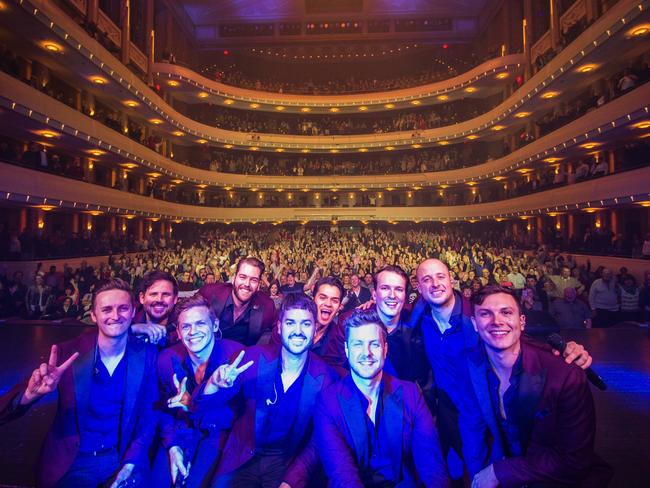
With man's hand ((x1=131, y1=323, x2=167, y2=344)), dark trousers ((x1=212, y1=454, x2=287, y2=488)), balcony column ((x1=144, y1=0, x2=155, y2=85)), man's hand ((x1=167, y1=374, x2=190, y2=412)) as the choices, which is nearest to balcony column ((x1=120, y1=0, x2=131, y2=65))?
balcony column ((x1=144, y1=0, x2=155, y2=85))

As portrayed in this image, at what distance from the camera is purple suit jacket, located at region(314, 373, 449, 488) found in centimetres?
234

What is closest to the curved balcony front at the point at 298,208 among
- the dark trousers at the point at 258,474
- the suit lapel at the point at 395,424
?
the dark trousers at the point at 258,474

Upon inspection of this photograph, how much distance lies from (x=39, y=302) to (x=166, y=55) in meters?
20.3

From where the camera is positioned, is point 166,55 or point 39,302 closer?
point 39,302

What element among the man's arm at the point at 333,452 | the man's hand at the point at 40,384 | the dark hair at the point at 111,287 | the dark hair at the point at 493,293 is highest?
the dark hair at the point at 111,287

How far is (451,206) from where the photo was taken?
27469 millimetres

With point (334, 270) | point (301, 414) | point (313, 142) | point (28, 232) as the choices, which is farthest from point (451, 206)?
point (301, 414)

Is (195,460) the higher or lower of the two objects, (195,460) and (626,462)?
the higher

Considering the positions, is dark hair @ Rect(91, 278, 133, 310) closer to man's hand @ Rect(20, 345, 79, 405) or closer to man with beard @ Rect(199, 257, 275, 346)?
man's hand @ Rect(20, 345, 79, 405)

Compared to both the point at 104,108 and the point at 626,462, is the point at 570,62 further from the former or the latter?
the point at 104,108

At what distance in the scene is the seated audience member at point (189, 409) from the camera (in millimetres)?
2662

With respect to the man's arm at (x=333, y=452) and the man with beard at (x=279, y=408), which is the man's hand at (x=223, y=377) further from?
the man's arm at (x=333, y=452)

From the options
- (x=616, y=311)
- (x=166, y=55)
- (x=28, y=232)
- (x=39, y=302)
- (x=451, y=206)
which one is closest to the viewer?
(x=616, y=311)

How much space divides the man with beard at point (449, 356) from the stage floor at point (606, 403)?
1202mm
